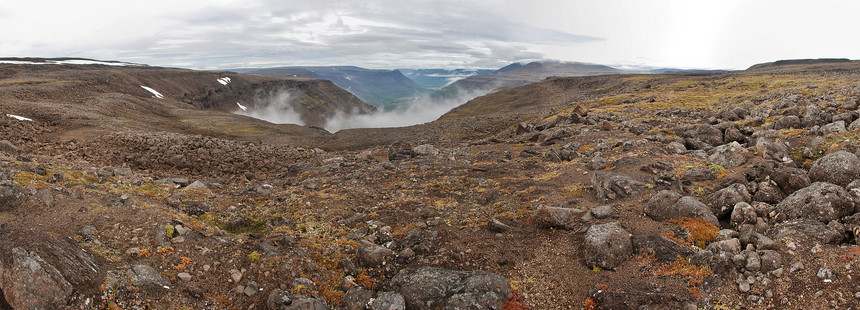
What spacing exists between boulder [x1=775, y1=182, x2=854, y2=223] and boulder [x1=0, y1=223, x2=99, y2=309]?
58.2ft

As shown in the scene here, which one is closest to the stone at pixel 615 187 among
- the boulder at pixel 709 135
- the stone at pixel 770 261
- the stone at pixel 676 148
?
the stone at pixel 770 261

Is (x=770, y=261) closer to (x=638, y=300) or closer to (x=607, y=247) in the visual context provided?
(x=638, y=300)

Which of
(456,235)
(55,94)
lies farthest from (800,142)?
(55,94)

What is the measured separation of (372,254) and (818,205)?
12.6 metres

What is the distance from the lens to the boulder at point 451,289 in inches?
352

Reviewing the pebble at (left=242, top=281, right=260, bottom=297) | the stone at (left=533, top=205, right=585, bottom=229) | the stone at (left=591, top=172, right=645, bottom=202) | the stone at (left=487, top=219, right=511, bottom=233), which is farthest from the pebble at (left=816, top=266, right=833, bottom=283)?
the pebble at (left=242, top=281, right=260, bottom=297)

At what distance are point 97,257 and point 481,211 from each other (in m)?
12.4

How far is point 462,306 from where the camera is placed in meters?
8.78

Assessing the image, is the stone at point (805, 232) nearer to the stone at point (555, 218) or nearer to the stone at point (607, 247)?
the stone at point (607, 247)

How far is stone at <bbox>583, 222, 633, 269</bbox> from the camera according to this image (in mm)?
10156

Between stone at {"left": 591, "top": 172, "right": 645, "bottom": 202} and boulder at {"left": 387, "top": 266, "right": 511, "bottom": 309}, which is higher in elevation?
stone at {"left": 591, "top": 172, "right": 645, "bottom": 202}

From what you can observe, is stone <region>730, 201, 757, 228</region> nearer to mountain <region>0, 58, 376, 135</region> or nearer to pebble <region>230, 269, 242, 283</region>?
pebble <region>230, 269, 242, 283</region>

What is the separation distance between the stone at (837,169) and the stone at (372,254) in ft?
48.0

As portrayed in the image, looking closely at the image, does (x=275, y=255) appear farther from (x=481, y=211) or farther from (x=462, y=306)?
(x=481, y=211)
